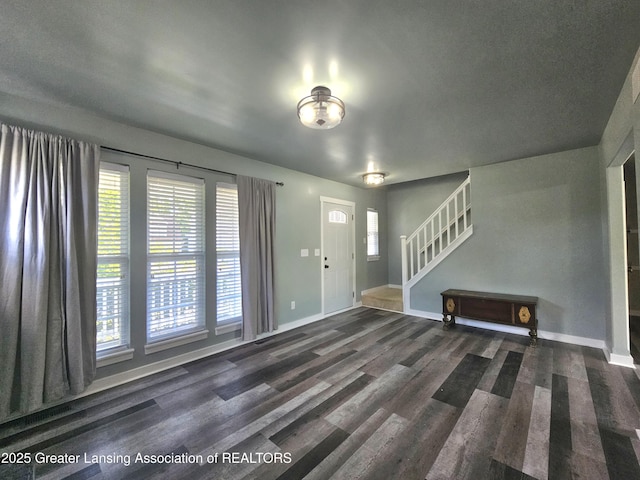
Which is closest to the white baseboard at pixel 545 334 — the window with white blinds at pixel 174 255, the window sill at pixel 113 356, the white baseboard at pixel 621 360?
the white baseboard at pixel 621 360

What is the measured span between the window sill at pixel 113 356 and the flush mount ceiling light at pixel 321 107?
2.88 metres

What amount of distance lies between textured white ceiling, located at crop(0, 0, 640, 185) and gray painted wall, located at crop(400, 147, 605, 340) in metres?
0.81

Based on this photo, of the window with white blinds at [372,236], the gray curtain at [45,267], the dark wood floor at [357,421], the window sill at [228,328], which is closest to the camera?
the dark wood floor at [357,421]

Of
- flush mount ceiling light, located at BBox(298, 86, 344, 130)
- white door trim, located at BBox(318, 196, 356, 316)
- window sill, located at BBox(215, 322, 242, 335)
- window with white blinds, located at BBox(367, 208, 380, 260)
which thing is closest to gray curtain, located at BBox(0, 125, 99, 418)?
window sill, located at BBox(215, 322, 242, 335)

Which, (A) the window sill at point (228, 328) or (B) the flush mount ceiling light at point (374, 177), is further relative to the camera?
(B) the flush mount ceiling light at point (374, 177)

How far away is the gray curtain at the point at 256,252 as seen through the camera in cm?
351

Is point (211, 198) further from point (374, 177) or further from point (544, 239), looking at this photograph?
point (544, 239)

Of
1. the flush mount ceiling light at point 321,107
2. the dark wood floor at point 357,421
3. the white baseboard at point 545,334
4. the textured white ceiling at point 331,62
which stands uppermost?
the textured white ceiling at point 331,62

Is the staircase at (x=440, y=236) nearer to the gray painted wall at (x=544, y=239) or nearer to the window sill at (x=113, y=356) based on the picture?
the gray painted wall at (x=544, y=239)

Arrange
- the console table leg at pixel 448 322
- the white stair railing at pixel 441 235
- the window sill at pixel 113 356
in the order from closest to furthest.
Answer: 1. the window sill at pixel 113 356
2. the console table leg at pixel 448 322
3. the white stair railing at pixel 441 235

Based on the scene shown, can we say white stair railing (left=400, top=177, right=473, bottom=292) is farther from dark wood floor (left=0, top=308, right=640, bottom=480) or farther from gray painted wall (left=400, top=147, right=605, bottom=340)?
dark wood floor (left=0, top=308, right=640, bottom=480)

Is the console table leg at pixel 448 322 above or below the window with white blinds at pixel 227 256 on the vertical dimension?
below

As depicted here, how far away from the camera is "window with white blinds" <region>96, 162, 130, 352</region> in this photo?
2.54m

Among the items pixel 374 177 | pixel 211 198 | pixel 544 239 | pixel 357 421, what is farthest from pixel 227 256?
pixel 544 239
